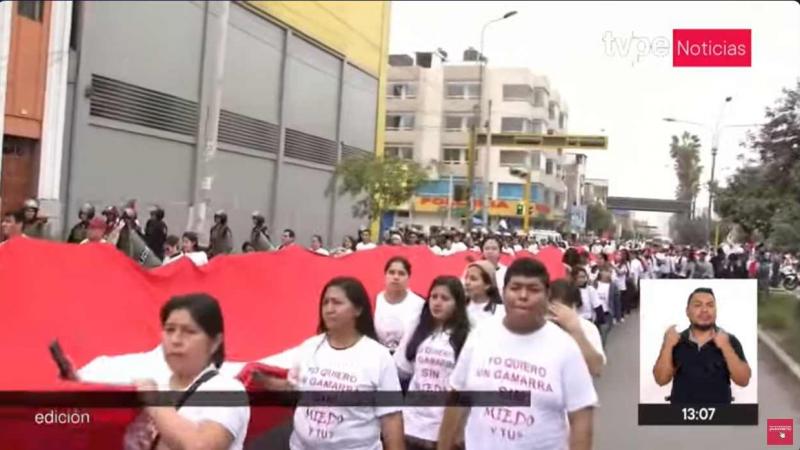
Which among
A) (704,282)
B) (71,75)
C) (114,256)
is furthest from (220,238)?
(704,282)

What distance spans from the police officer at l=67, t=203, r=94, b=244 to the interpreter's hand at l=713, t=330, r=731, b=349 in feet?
4.97

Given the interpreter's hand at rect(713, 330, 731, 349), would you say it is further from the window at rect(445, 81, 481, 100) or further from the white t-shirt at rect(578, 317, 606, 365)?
the window at rect(445, 81, 481, 100)

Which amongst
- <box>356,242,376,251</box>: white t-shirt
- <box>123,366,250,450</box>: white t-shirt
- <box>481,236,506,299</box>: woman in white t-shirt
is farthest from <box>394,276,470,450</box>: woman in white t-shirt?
<box>123,366,250,450</box>: white t-shirt

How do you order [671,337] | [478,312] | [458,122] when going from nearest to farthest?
[458,122] → [671,337] → [478,312]

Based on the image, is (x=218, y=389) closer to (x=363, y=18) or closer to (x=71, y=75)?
(x=71, y=75)

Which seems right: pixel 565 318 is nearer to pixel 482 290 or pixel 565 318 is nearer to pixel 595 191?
pixel 595 191

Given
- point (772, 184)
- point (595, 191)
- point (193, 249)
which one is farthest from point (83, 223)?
point (772, 184)

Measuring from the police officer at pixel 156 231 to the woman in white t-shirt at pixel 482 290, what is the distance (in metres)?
1.05

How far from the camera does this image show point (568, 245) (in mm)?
2461

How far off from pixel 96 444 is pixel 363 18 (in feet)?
3.82

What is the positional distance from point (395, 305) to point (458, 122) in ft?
4.01

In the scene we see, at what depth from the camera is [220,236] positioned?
2.21m

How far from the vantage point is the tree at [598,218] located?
239cm

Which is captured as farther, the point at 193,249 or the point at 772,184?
the point at 772,184
